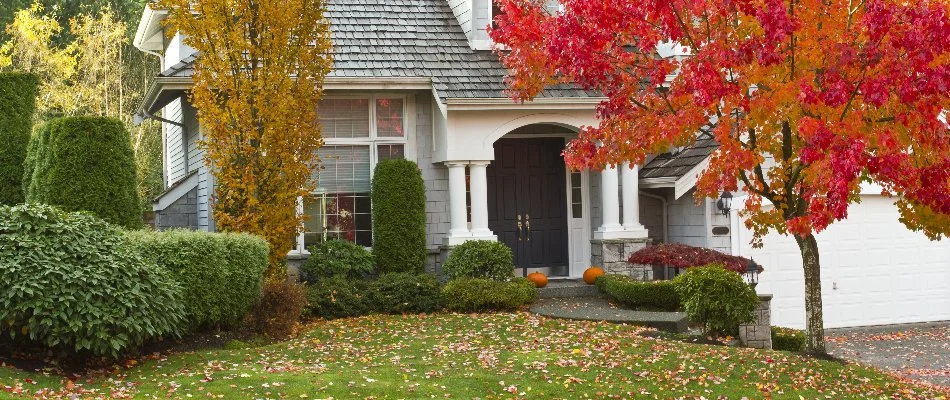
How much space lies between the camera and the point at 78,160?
40.7 ft

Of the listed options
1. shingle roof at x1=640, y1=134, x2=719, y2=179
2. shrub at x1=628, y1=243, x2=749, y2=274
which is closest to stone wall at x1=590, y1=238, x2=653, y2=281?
shrub at x1=628, y1=243, x2=749, y2=274

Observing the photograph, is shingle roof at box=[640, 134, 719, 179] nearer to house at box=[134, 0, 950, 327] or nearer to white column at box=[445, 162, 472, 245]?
house at box=[134, 0, 950, 327]

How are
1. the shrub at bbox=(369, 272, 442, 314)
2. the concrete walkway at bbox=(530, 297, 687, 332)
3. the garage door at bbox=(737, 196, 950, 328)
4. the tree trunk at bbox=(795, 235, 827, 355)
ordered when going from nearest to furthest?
the tree trunk at bbox=(795, 235, 827, 355), the concrete walkway at bbox=(530, 297, 687, 332), the shrub at bbox=(369, 272, 442, 314), the garage door at bbox=(737, 196, 950, 328)

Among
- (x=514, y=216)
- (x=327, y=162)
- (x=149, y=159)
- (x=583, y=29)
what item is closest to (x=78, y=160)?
(x=327, y=162)

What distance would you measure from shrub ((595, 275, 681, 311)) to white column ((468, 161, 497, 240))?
2.09 meters

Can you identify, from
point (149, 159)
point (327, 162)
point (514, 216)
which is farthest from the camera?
point (149, 159)

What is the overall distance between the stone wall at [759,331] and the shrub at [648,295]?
1.83 meters

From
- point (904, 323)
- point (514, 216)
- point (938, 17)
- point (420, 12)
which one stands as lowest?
point (904, 323)

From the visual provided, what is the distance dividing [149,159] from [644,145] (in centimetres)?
2409

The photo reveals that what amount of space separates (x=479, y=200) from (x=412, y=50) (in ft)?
8.20

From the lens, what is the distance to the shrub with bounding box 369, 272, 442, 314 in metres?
14.6

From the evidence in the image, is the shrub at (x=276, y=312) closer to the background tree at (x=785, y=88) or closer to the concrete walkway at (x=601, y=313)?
the concrete walkway at (x=601, y=313)

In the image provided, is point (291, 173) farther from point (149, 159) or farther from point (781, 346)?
point (149, 159)

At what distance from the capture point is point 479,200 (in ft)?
52.6
